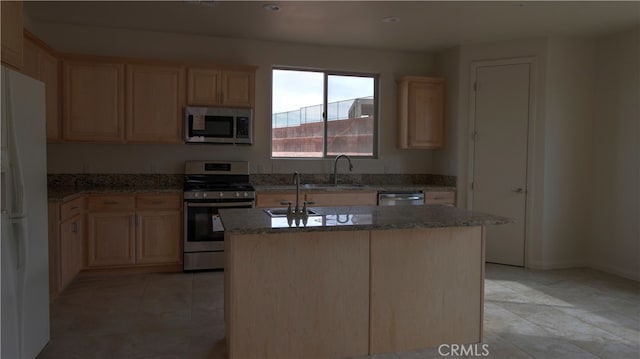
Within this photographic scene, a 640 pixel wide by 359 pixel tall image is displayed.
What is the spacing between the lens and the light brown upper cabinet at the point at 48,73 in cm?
412

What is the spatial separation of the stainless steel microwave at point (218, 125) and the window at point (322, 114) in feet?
1.81

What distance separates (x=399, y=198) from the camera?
215 inches

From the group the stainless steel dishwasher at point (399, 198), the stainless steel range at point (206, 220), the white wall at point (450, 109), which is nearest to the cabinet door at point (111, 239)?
the stainless steel range at point (206, 220)

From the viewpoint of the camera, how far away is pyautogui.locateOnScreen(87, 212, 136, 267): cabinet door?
4703mm

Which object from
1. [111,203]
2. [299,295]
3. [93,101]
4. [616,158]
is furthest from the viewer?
[616,158]

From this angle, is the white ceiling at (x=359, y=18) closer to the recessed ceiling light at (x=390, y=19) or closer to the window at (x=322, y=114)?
the recessed ceiling light at (x=390, y=19)

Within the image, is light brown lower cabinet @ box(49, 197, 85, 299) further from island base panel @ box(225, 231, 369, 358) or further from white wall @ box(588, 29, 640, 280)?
white wall @ box(588, 29, 640, 280)

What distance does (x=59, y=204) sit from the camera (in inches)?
157

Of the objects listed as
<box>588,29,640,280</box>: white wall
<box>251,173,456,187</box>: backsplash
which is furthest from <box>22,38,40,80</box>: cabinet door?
<box>588,29,640,280</box>: white wall

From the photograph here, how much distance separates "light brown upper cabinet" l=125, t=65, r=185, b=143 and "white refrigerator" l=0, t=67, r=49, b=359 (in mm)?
2156

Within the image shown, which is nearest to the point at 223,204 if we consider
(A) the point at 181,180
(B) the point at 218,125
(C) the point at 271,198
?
(C) the point at 271,198

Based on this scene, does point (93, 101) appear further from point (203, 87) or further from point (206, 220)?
point (206, 220)

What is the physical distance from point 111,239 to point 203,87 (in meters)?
1.80

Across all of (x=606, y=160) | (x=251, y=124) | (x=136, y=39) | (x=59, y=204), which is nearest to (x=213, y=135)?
(x=251, y=124)
